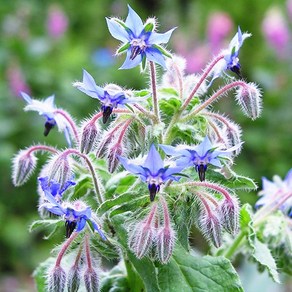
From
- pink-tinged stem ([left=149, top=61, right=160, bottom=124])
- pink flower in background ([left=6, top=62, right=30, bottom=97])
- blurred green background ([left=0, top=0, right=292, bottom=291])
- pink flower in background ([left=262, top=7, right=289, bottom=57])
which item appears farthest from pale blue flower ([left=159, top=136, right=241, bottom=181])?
pink flower in background ([left=262, top=7, right=289, bottom=57])

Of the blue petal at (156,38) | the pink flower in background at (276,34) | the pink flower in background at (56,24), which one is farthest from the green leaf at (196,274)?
the pink flower in background at (56,24)

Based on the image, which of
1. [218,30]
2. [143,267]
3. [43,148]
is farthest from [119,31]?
[218,30]

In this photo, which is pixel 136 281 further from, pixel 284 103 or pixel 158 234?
pixel 284 103

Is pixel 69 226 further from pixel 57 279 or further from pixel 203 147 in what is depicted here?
pixel 203 147

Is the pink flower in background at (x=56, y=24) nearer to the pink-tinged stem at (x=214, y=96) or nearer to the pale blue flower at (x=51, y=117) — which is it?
the pale blue flower at (x=51, y=117)

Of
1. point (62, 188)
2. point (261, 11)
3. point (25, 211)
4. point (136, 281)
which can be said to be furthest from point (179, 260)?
point (261, 11)

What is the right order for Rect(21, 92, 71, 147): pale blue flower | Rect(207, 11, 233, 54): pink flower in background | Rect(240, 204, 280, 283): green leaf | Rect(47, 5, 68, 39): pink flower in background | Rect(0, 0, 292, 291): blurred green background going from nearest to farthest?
Rect(240, 204, 280, 283): green leaf
Rect(21, 92, 71, 147): pale blue flower
Rect(0, 0, 292, 291): blurred green background
Rect(207, 11, 233, 54): pink flower in background
Rect(47, 5, 68, 39): pink flower in background

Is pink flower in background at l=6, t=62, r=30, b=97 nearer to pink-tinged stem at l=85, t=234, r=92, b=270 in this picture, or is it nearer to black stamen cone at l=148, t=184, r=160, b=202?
pink-tinged stem at l=85, t=234, r=92, b=270
